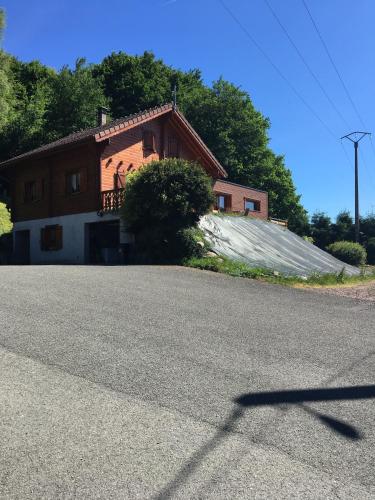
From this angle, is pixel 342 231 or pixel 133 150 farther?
pixel 342 231

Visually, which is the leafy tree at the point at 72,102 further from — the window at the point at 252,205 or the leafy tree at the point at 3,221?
the leafy tree at the point at 3,221

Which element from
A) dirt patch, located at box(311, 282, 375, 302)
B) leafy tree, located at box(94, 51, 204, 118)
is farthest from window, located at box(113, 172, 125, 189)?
leafy tree, located at box(94, 51, 204, 118)

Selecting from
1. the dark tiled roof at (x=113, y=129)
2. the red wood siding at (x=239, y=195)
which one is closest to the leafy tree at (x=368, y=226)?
the red wood siding at (x=239, y=195)

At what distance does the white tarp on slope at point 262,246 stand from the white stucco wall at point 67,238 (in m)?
4.57

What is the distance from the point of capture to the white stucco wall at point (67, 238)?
22641 mm

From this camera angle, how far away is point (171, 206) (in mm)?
17344

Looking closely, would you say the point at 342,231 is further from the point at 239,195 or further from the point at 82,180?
the point at 82,180

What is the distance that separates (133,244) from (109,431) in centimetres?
1575

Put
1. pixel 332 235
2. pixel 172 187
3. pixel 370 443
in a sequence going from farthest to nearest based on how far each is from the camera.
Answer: pixel 332 235 → pixel 172 187 → pixel 370 443

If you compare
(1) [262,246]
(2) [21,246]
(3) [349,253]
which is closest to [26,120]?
(2) [21,246]

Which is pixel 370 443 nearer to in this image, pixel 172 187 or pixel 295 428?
pixel 295 428

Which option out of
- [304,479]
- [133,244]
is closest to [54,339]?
[304,479]

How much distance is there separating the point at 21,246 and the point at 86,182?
7099mm

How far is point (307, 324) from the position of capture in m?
8.59
